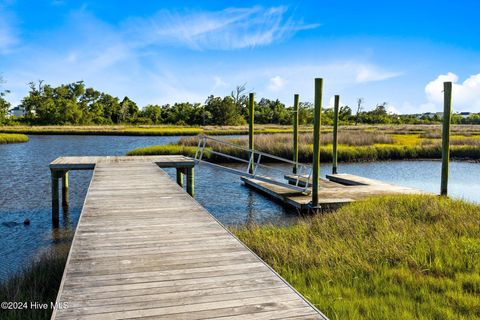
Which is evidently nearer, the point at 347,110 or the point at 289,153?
the point at 289,153

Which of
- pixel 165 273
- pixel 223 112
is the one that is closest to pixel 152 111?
pixel 223 112

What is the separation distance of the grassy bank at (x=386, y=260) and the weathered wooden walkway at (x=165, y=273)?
3.69 feet

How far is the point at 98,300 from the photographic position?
117 inches

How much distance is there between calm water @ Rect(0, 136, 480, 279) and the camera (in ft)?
28.4

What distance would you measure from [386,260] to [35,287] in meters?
4.52

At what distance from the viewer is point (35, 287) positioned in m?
4.93

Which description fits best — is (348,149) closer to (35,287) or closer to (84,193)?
(84,193)

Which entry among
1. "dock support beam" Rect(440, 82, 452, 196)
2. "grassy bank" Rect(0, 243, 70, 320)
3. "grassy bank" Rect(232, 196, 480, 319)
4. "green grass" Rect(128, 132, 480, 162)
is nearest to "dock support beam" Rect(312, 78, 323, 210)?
"grassy bank" Rect(232, 196, 480, 319)

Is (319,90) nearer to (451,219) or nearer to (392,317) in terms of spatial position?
(451,219)

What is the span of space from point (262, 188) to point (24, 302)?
9154 mm

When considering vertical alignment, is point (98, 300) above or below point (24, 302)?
above

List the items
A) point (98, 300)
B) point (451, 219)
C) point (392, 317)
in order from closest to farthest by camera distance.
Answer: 1. point (98, 300)
2. point (392, 317)
3. point (451, 219)

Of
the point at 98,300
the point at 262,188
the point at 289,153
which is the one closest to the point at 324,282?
the point at 98,300

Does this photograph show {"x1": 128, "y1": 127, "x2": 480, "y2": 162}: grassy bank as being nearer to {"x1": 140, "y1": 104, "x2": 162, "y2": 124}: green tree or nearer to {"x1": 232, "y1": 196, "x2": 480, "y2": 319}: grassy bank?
{"x1": 232, "y1": 196, "x2": 480, "y2": 319}: grassy bank
